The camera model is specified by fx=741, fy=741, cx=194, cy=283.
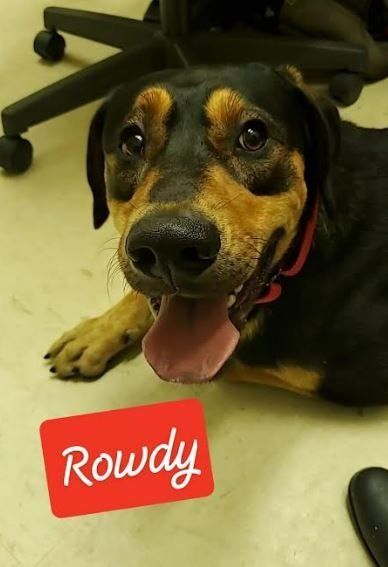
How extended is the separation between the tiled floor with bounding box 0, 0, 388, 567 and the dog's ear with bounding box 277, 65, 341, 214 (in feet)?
1.63

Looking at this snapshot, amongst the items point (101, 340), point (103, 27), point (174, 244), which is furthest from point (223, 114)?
point (103, 27)

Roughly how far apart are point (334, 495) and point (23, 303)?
2.90ft

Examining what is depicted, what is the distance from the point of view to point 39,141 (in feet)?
7.70

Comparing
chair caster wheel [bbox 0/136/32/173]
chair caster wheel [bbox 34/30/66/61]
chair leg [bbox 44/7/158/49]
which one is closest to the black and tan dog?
chair caster wheel [bbox 0/136/32/173]

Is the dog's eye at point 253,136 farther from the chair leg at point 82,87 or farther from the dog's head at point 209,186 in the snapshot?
the chair leg at point 82,87

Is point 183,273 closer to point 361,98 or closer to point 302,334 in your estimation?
point 302,334

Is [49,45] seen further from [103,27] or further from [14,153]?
[14,153]

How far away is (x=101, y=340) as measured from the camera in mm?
1653

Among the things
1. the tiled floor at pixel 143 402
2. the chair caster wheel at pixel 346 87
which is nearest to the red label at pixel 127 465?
the tiled floor at pixel 143 402

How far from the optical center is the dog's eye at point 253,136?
1257 mm

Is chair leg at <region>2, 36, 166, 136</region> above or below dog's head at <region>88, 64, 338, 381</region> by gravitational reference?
below

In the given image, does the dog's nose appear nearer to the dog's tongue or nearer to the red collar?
the dog's tongue

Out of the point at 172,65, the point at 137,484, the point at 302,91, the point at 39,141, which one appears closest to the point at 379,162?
the point at 302,91

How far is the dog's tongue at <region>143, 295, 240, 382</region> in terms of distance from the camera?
1.28 m
